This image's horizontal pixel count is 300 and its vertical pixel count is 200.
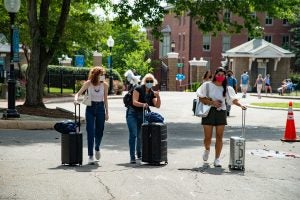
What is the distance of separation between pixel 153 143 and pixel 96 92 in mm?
1329

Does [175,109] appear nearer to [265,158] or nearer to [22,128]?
[22,128]

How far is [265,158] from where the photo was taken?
1334 centimetres

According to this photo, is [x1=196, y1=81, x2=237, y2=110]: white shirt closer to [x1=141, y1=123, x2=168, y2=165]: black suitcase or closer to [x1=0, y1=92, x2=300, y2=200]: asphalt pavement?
[x1=141, y1=123, x2=168, y2=165]: black suitcase

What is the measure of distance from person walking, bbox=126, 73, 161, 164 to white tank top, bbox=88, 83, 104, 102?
55cm

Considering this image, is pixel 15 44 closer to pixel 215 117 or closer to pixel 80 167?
pixel 80 167

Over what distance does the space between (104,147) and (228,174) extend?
458 cm

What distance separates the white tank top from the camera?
11945 millimetres

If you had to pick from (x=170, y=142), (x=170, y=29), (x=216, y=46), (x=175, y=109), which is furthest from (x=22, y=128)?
(x=170, y=29)

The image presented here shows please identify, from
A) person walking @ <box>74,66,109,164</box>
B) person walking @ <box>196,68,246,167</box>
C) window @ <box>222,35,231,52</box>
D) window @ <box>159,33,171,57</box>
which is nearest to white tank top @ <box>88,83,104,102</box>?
person walking @ <box>74,66,109,164</box>

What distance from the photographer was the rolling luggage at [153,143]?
458 inches

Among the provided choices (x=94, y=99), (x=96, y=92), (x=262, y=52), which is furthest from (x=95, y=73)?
(x=262, y=52)

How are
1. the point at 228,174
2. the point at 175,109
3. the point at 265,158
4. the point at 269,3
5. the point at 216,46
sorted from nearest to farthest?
1. the point at 228,174
2. the point at 265,158
3. the point at 269,3
4. the point at 175,109
5. the point at 216,46

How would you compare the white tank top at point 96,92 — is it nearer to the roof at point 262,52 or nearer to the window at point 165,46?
the roof at point 262,52

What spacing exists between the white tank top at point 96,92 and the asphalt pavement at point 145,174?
3.68 feet
